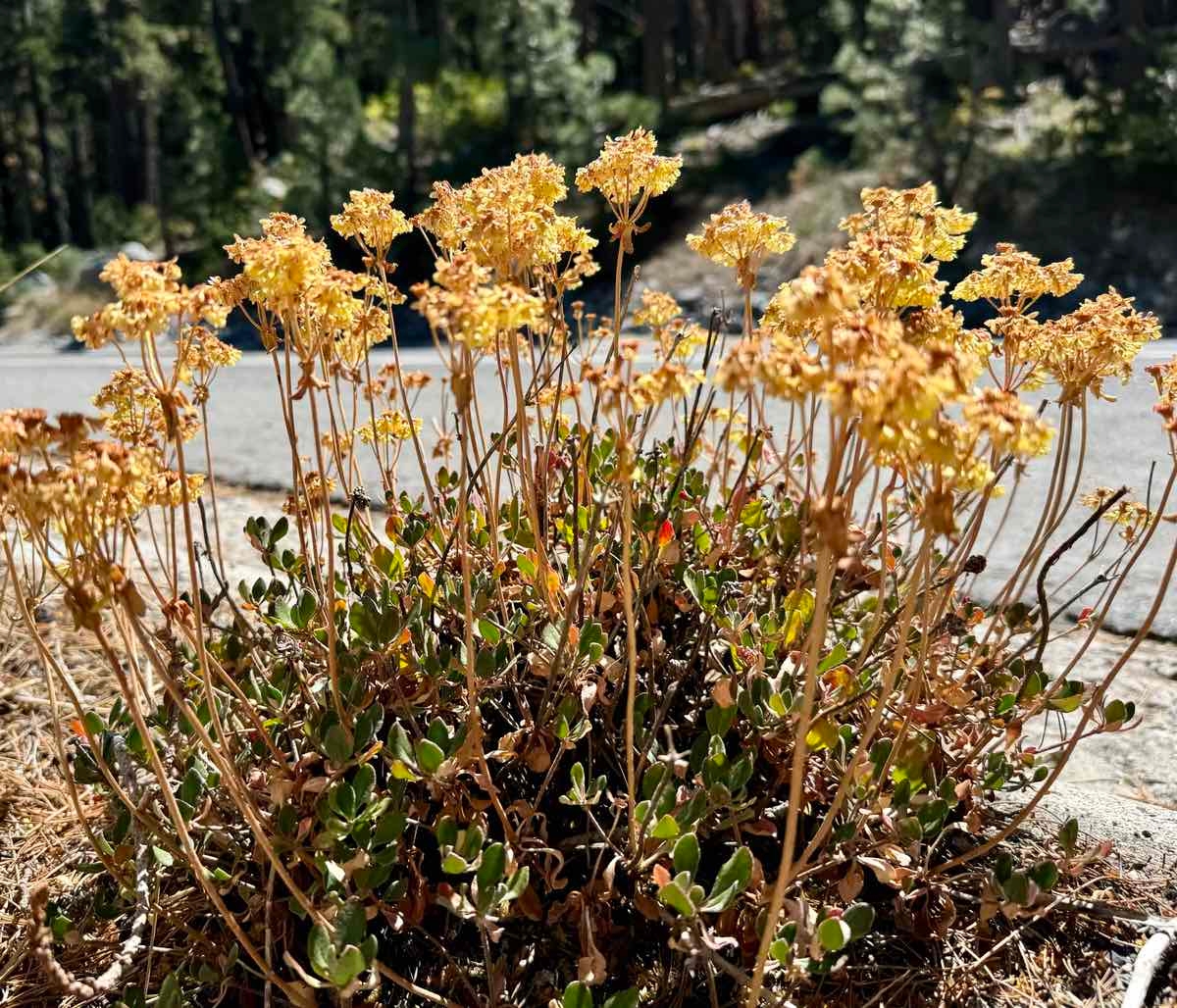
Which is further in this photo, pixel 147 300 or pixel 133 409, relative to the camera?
pixel 133 409

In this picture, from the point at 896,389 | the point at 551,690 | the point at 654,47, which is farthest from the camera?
the point at 654,47

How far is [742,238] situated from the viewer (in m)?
1.71

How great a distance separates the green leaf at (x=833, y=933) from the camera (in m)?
1.29

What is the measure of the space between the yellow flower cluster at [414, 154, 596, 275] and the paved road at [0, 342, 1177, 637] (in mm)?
1193

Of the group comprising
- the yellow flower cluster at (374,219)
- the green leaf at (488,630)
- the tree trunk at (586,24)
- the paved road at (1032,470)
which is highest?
the tree trunk at (586,24)

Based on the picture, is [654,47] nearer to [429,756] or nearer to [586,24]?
[586,24]

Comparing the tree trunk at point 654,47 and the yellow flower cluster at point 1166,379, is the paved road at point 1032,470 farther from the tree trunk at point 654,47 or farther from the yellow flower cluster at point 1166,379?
the tree trunk at point 654,47

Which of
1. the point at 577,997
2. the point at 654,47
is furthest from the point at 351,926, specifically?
the point at 654,47

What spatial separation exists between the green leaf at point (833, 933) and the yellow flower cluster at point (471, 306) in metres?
0.83

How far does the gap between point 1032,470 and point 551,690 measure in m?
3.15

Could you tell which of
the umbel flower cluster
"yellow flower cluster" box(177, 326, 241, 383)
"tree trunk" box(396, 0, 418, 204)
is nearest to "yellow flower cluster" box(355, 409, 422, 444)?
the umbel flower cluster

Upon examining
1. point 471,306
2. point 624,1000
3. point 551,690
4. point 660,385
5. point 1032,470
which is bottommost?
point 1032,470

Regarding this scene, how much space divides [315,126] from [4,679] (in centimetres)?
1180

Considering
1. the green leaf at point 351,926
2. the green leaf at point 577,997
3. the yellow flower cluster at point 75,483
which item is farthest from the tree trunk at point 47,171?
the green leaf at point 577,997
